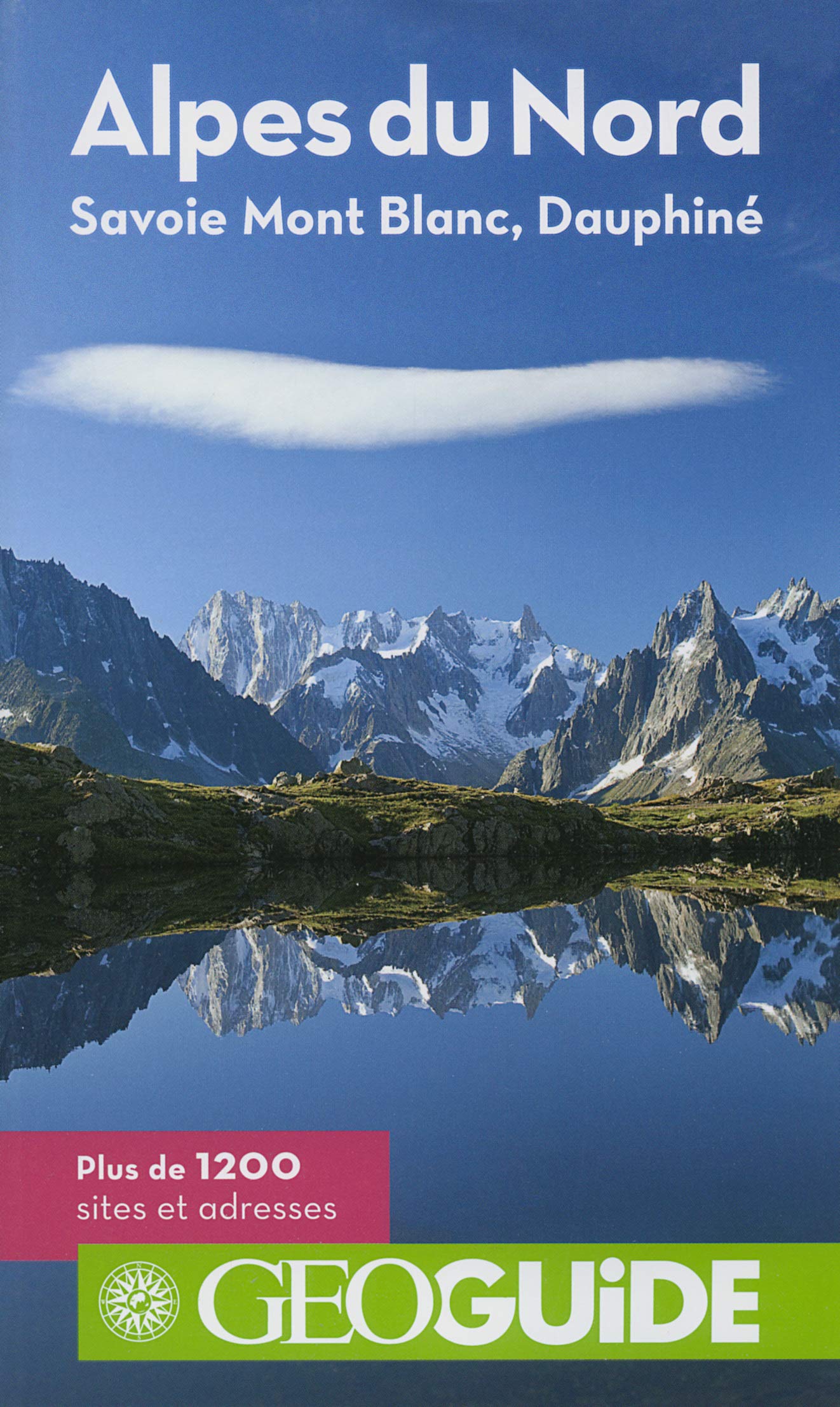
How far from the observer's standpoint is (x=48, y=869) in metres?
106

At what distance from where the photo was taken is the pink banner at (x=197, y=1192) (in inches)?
668

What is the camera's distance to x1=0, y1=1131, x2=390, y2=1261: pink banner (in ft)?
55.7

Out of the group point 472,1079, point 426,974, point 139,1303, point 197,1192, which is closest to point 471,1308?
point 139,1303

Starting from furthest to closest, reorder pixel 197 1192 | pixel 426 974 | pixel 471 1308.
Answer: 1. pixel 426 974
2. pixel 197 1192
3. pixel 471 1308

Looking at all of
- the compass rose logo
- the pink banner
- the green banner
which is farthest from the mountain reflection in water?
the green banner

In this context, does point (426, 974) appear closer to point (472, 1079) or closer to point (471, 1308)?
point (472, 1079)

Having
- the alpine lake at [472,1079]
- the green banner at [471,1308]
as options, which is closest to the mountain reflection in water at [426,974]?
the alpine lake at [472,1079]

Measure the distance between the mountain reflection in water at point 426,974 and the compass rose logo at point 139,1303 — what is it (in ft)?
52.2

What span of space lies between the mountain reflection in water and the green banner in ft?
54.3

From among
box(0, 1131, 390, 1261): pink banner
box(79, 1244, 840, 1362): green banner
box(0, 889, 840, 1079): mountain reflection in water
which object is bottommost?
box(79, 1244, 840, 1362): green banner

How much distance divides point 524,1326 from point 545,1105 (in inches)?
464

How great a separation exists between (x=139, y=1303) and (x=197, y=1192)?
2.97 meters

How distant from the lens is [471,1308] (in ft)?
48.6

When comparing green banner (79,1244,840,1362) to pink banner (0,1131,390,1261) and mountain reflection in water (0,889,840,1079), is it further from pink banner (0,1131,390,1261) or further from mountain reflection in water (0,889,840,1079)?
mountain reflection in water (0,889,840,1079)
